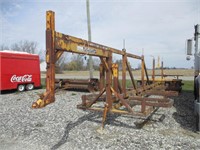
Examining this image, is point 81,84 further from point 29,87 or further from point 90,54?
point 90,54

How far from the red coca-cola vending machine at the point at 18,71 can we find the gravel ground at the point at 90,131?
6290 millimetres

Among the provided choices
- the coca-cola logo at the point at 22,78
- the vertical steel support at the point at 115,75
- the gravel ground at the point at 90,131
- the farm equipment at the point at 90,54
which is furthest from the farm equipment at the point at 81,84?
the vertical steel support at the point at 115,75

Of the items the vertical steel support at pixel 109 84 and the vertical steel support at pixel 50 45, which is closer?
the vertical steel support at pixel 50 45

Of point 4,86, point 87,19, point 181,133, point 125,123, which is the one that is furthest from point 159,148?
point 87,19

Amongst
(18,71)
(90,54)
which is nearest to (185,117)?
(90,54)

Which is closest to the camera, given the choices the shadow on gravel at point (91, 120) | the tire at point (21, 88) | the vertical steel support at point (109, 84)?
the shadow on gravel at point (91, 120)

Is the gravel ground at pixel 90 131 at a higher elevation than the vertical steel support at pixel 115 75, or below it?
below

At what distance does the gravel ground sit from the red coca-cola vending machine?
6290mm

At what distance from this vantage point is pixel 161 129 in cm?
556

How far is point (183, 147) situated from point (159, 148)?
48 centimetres

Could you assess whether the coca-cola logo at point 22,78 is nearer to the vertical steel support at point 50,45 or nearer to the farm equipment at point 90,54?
the farm equipment at point 90,54

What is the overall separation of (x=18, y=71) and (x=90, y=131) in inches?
390

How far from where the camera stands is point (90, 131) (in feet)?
17.9

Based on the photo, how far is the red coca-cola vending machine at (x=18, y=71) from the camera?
13148 millimetres
